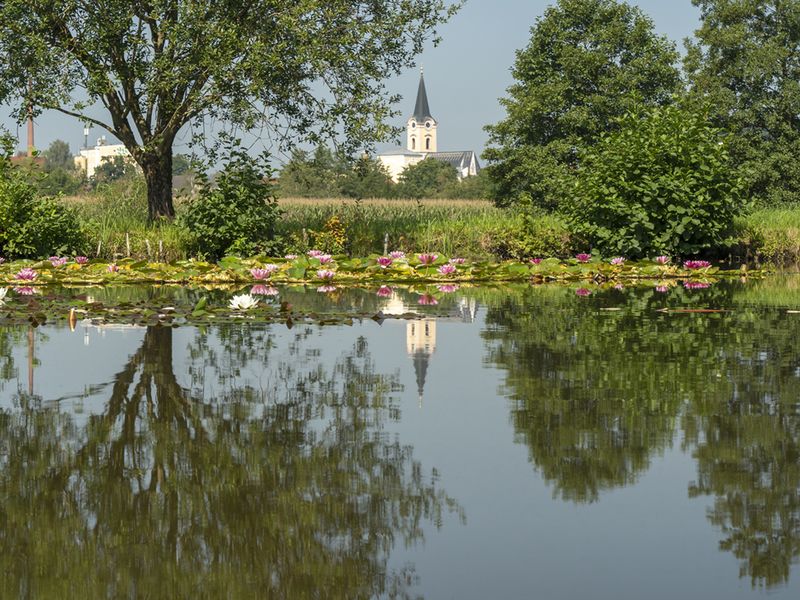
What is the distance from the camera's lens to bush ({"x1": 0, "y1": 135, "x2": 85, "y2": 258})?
21.5 metres

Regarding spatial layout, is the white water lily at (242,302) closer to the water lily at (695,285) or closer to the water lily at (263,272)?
the water lily at (263,272)

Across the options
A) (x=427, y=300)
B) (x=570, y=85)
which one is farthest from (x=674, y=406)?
(x=570, y=85)

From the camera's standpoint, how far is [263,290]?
17734 millimetres

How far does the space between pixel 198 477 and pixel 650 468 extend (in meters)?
2.16

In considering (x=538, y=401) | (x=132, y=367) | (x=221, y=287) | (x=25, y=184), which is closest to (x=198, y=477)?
(x=538, y=401)

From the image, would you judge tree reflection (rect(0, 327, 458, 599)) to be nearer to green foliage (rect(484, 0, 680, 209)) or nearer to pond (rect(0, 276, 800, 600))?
pond (rect(0, 276, 800, 600))

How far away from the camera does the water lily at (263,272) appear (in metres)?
18.2

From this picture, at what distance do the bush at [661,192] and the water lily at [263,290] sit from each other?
8.04 metres

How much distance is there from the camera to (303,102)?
25047mm

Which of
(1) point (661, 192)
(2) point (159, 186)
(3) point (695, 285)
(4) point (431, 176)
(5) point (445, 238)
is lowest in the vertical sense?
(3) point (695, 285)

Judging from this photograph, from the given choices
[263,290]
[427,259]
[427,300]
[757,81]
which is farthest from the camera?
[757,81]

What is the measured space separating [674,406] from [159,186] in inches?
800

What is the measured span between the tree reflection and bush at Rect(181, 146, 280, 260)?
1491 cm

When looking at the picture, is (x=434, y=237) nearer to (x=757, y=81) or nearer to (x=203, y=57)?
(x=203, y=57)
